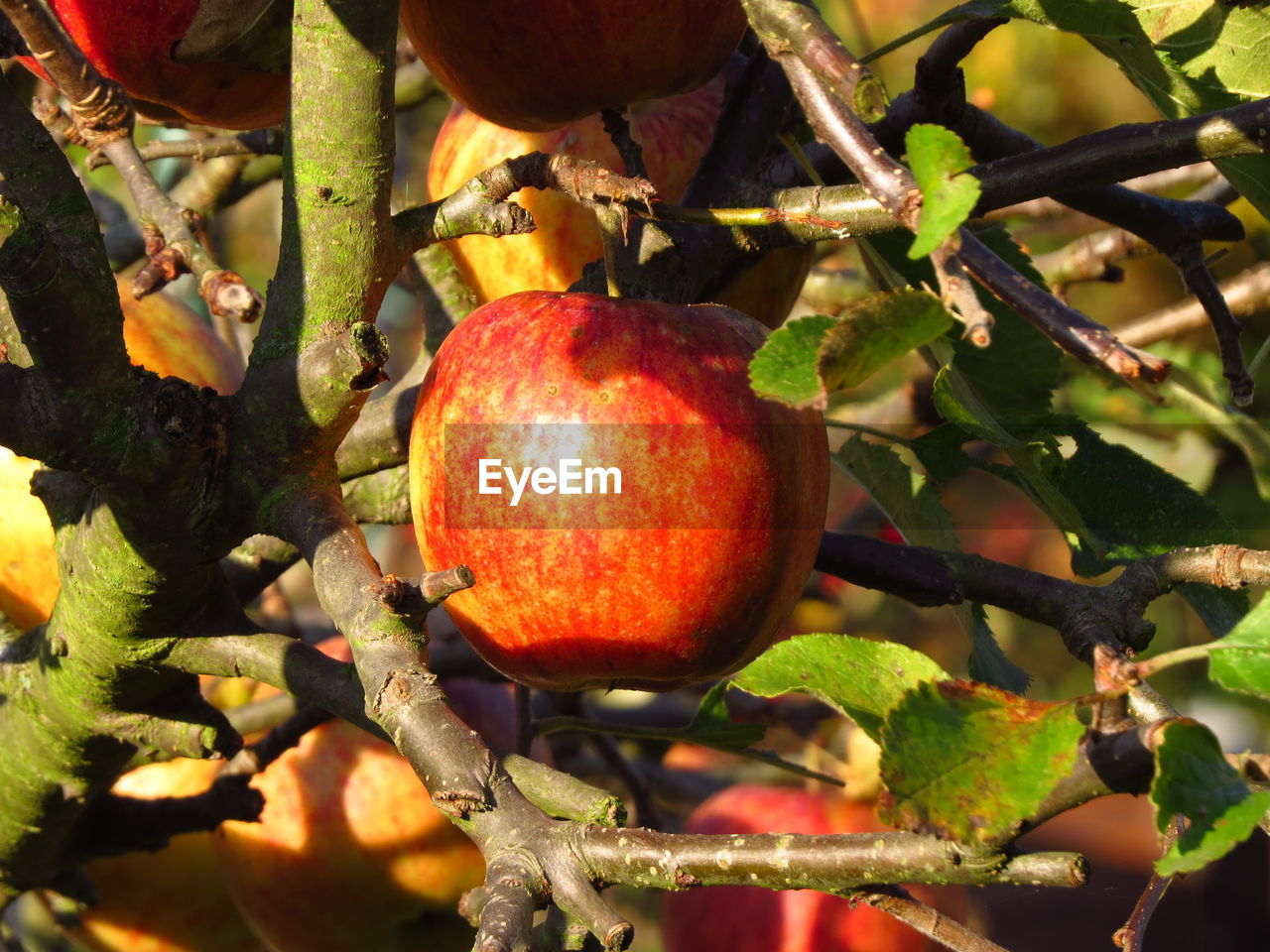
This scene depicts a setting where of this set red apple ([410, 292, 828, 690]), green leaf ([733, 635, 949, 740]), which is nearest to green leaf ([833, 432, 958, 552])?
red apple ([410, 292, 828, 690])

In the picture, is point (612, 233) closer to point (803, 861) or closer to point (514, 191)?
point (514, 191)

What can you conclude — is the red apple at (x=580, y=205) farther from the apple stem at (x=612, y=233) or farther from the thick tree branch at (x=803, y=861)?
the thick tree branch at (x=803, y=861)

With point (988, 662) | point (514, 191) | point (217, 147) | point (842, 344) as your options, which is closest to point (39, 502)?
point (217, 147)

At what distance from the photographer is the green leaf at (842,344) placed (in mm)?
387

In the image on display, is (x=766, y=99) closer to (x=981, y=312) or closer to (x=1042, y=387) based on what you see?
(x=1042, y=387)

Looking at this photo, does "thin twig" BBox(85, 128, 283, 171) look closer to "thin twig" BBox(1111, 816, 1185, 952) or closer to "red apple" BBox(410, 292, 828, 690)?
"red apple" BBox(410, 292, 828, 690)

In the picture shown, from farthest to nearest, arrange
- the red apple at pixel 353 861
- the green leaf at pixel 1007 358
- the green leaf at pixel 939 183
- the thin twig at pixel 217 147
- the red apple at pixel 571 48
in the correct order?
the red apple at pixel 353 861, the thin twig at pixel 217 147, the green leaf at pixel 1007 358, the red apple at pixel 571 48, the green leaf at pixel 939 183

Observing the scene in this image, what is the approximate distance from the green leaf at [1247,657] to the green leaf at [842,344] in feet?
0.47

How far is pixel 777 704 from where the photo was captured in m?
1.64

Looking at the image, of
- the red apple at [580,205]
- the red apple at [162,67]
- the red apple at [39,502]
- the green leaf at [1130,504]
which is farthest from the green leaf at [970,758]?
the red apple at [39,502]

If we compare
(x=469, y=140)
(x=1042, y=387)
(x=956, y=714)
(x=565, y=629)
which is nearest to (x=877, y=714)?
(x=956, y=714)

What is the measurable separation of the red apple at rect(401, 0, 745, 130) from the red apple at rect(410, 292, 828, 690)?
0.16m

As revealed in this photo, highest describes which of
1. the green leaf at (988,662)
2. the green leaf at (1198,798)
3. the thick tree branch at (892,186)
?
the thick tree branch at (892,186)

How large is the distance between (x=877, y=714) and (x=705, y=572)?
15cm
